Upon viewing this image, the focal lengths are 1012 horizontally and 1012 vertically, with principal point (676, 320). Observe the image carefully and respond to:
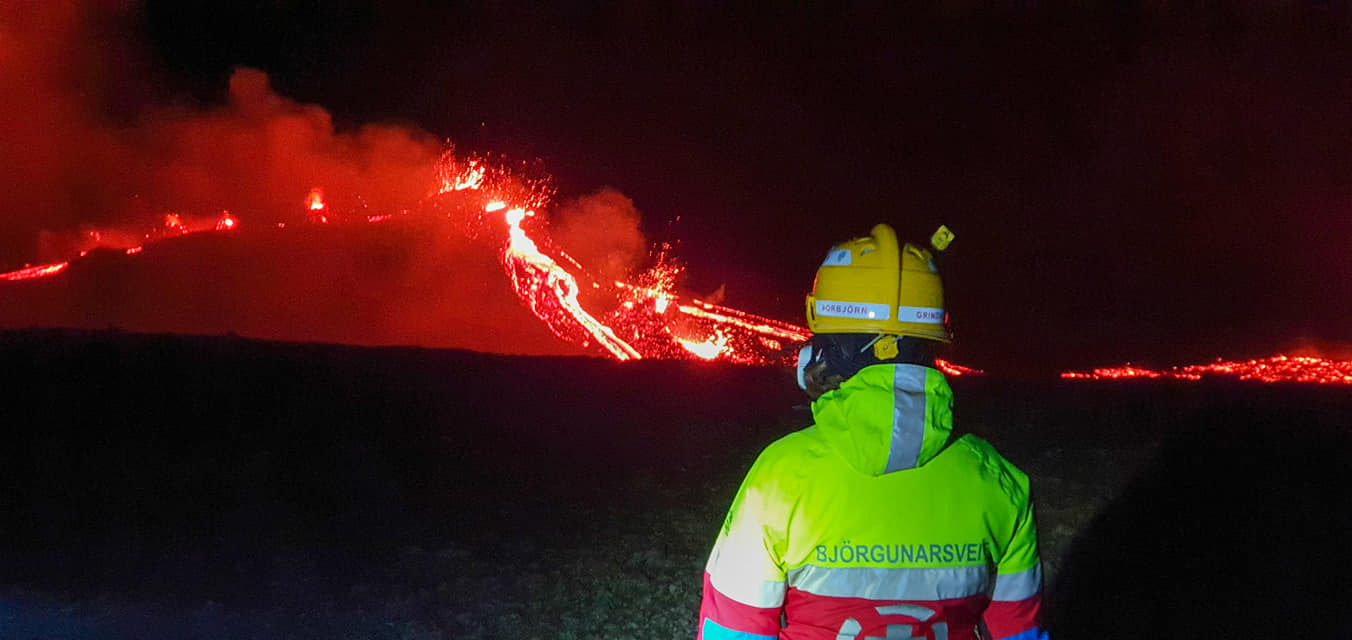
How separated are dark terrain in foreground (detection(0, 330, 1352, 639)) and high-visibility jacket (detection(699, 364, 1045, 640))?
5.31 m

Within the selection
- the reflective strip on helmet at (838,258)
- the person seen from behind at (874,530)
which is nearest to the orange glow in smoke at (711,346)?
the reflective strip on helmet at (838,258)

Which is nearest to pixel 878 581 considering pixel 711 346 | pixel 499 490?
pixel 499 490

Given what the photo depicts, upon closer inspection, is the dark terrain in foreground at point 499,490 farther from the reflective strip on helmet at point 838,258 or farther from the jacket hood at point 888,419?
the jacket hood at point 888,419

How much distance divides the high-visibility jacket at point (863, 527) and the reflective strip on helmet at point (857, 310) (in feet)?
0.65

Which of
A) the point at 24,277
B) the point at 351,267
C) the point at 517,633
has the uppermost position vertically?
the point at 351,267

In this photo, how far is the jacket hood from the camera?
2332mm

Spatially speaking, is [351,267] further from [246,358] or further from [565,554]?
[565,554]

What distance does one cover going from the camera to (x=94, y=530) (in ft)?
31.5

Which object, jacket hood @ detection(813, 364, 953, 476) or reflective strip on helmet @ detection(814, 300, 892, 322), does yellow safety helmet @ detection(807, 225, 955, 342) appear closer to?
reflective strip on helmet @ detection(814, 300, 892, 322)

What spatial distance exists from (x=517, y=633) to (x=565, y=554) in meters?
1.68

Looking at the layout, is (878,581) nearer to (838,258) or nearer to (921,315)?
(921,315)

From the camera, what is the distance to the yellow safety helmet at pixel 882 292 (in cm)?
260

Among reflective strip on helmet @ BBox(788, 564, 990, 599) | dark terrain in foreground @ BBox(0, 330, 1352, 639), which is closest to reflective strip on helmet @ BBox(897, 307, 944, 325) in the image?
reflective strip on helmet @ BBox(788, 564, 990, 599)

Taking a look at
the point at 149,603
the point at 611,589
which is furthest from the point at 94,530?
the point at 611,589
